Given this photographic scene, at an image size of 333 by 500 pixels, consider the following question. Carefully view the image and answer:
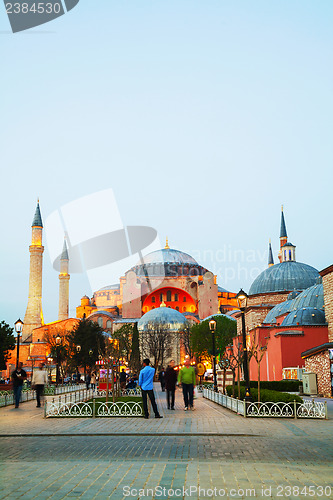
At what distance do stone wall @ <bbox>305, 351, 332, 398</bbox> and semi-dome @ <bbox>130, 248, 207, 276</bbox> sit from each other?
51890mm

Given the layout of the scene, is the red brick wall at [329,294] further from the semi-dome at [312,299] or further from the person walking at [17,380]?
the person walking at [17,380]

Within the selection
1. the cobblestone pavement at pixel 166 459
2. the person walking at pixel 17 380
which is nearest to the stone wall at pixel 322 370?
the cobblestone pavement at pixel 166 459

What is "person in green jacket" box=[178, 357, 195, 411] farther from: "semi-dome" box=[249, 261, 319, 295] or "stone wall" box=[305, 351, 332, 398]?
"semi-dome" box=[249, 261, 319, 295]

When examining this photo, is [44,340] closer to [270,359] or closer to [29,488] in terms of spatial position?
[270,359]

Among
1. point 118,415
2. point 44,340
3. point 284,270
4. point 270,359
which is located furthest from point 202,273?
point 118,415

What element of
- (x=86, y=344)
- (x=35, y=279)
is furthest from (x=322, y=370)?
(x=35, y=279)

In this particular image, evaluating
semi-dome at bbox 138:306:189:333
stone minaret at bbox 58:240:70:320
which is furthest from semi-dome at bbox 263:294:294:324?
stone minaret at bbox 58:240:70:320

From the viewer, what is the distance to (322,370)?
2056 centimetres

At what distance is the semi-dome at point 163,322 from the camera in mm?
56522

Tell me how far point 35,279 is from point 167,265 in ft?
68.6

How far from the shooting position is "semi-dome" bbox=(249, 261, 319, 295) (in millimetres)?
45594

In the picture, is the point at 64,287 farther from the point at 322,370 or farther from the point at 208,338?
the point at 322,370

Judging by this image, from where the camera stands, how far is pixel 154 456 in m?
6.53

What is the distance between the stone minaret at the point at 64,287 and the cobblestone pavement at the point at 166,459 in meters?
59.7
